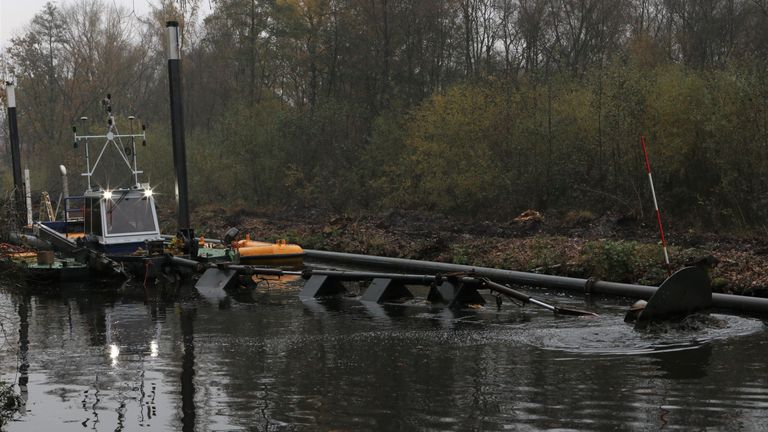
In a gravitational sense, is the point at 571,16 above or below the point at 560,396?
above

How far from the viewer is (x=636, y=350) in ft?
35.7

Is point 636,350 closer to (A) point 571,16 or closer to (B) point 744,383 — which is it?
(B) point 744,383

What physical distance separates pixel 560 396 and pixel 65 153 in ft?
171

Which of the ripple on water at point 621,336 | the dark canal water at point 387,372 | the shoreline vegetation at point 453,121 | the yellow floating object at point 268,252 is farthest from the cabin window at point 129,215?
the ripple on water at point 621,336

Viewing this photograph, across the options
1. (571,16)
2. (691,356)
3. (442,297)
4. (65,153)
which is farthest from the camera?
(65,153)

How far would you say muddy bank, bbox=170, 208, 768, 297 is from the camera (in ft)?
52.8

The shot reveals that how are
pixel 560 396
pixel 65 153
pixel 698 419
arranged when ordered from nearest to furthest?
1. pixel 698 419
2. pixel 560 396
3. pixel 65 153

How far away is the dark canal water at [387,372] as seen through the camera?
26.8ft

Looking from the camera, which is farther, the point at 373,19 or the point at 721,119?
the point at 373,19

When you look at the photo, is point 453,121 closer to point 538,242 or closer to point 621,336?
point 538,242

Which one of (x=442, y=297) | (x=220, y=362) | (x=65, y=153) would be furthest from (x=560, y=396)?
(x=65, y=153)

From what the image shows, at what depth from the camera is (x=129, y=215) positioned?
2203 centimetres

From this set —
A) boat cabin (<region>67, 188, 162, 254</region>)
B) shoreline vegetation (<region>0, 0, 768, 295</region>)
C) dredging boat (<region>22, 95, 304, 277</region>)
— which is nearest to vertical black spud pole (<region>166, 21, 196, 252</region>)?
dredging boat (<region>22, 95, 304, 277</region>)

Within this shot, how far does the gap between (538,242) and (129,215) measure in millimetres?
9653
